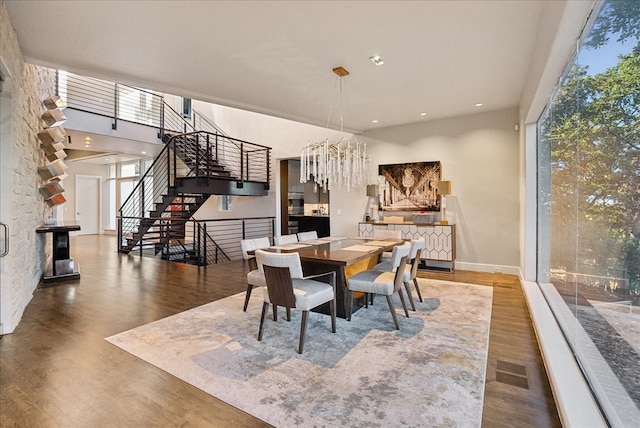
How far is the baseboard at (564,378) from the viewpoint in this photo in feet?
5.50

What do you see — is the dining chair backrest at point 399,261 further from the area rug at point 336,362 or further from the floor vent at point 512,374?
the floor vent at point 512,374

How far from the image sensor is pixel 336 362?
2.49 metres

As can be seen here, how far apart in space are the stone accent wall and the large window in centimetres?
437

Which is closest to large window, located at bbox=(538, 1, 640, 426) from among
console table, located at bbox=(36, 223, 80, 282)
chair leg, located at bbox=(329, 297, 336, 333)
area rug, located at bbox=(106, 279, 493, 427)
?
area rug, located at bbox=(106, 279, 493, 427)

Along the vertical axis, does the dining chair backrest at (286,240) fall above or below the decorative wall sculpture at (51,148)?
below

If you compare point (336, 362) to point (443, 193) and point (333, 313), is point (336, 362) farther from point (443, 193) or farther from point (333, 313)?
point (443, 193)

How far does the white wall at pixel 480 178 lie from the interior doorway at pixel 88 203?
492 inches

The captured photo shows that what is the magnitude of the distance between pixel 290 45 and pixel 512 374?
3.59m

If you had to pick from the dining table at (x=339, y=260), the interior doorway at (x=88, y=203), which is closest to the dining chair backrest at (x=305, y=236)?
the dining table at (x=339, y=260)

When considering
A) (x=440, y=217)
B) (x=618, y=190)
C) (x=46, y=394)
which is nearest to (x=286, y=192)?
(x=440, y=217)

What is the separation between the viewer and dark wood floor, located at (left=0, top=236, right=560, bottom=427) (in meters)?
1.85

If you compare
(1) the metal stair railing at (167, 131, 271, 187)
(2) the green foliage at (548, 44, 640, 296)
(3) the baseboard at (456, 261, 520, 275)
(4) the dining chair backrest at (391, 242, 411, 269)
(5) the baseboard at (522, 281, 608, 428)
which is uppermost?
(1) the metal stair railing at (167, 131, 271, 187)

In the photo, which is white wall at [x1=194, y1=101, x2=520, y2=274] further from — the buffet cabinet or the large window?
the large window

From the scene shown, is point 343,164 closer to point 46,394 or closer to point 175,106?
point 46,394
